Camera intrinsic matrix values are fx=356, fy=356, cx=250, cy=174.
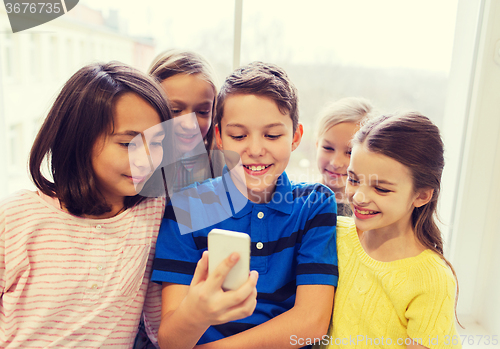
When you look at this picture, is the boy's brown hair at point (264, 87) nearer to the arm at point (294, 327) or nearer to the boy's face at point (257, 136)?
the boy's face at point (257, 136)

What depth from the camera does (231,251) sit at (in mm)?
600

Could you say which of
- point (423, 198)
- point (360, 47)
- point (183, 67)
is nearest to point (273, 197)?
point (423, 198)

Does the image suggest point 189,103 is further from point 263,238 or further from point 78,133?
point 263,238

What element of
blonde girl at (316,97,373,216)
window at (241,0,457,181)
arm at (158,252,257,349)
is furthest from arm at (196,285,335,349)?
window at (241,0,457,181)

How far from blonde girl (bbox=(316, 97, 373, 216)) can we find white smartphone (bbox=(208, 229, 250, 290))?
0.63 m

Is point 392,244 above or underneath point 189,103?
underneath

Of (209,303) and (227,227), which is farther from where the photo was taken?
(227,227)

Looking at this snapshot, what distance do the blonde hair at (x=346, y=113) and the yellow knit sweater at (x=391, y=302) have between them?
0.40 meters

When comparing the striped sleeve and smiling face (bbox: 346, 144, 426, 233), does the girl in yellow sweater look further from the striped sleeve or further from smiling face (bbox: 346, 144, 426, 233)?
the striped sleeve

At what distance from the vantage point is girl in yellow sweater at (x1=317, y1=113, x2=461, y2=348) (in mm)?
783

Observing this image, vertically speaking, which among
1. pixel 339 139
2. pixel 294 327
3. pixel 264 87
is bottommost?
pixel 294 327

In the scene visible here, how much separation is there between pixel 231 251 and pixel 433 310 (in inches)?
19.2

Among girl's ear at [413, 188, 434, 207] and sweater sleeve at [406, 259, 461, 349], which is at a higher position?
girl's ear at [413, 188, 434, 207]

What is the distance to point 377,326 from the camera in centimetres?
83
